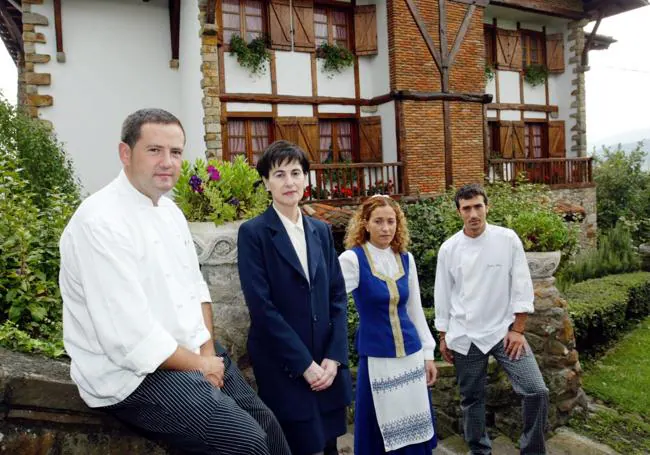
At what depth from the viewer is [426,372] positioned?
3416 millimetres

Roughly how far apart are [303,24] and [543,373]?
10071 millimetres

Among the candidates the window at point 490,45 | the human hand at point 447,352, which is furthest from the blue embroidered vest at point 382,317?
the window at point 490,45

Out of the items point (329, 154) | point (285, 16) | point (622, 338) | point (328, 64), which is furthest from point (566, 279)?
point (285, 16)

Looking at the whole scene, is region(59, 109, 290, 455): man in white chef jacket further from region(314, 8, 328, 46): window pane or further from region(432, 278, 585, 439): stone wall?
region(314, 8, 328, 46): window pane

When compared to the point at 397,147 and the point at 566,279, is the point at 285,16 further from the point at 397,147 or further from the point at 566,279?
the point at 566,279

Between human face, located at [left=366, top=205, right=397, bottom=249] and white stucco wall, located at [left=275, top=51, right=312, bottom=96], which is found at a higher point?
white stucco wall, located at [left=275, top=51, right=312, bottom=96]

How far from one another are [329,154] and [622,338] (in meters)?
7.86

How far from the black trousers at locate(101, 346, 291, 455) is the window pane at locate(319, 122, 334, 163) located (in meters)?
11.4

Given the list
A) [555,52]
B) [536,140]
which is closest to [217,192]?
[536,140]

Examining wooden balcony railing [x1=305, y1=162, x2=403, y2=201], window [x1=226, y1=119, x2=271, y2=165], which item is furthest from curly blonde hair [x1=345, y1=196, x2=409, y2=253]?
window [x1=226, y1=119, x2=271, y2=165]

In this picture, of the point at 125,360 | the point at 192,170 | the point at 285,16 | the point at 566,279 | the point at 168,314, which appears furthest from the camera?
the point at 285,16

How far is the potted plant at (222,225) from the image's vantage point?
121 inches

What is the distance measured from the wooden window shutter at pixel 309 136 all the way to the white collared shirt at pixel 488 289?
29.7ft

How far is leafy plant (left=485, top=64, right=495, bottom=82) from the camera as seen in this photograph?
15.1 m
